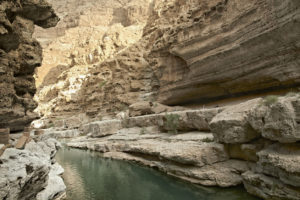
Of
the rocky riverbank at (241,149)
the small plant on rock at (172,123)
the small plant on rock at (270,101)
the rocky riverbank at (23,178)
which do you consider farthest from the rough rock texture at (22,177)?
the small plant on rock at (172,123)

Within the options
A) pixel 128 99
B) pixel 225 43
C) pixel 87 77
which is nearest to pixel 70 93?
pixel 87 77

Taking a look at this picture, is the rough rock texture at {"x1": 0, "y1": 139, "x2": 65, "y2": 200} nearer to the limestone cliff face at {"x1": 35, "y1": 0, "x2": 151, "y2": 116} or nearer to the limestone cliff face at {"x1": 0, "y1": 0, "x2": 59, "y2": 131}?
the limestone cliff face at {"x1": 0, "y1": 0, "x2": 59, "y2": 131}

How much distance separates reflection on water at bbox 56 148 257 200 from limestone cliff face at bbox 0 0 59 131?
11.0 ft

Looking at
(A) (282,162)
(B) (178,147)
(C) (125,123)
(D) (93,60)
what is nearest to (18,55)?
(B) (178,147)

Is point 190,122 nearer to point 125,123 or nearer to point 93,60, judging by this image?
point 125,123

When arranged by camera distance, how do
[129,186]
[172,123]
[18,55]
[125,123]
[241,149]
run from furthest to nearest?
[125,123] < [172,123] < [129,186] < [241,149] < [18,55]

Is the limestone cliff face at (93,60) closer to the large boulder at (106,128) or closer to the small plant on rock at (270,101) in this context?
the large boulder at (106,128)

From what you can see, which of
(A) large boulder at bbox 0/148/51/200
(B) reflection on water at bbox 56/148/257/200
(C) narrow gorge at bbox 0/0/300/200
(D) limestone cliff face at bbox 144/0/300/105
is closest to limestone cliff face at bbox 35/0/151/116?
(C) narrow gorge at bbox 0/0/300/200

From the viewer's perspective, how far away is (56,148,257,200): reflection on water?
22.2 feet

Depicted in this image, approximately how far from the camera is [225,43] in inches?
501

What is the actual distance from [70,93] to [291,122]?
108 ft

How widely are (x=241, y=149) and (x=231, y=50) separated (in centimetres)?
709

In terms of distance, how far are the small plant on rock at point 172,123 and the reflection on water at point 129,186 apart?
305 centimetres

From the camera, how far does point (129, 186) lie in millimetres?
8227
